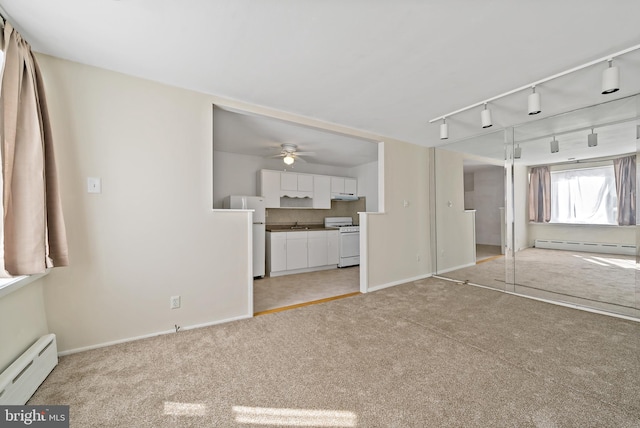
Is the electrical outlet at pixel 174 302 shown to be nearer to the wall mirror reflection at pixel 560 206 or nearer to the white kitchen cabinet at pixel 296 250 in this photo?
the white kitchen cabinet at pixel 296 250

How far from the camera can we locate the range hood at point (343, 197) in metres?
5.98

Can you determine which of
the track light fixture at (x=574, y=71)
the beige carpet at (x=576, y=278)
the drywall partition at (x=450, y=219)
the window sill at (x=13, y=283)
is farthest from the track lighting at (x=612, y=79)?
the window sill at (x=13, y=283)

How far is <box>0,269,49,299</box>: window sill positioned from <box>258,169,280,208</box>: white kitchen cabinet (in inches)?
139

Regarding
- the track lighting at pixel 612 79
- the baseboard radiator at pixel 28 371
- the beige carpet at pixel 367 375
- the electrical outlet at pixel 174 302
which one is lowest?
the beige carpet at pixel 367 375

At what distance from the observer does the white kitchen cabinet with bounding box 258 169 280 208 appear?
5.13 meters

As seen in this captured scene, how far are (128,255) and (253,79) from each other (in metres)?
1.95

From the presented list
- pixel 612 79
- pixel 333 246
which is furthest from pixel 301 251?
pixel 612 79

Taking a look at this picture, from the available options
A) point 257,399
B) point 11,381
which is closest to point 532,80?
point 257,399

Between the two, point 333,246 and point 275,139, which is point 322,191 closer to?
point 333,246

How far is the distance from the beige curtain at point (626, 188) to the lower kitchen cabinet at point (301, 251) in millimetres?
4093

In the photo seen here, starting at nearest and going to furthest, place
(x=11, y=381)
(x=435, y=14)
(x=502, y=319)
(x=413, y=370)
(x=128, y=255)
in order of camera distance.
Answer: (x=11, y=381) → (x=435, y=14) → (x=413, y=370) → (x=128, y=255) → (x=502, y=319)

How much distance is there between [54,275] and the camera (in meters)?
2.01

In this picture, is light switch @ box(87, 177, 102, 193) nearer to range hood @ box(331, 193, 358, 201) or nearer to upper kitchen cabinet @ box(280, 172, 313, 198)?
upper kitchen cabinet @ box(280, 172, 313, 198)

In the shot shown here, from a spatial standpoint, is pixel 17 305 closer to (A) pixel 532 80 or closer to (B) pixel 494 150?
(A) pixel 532 80
